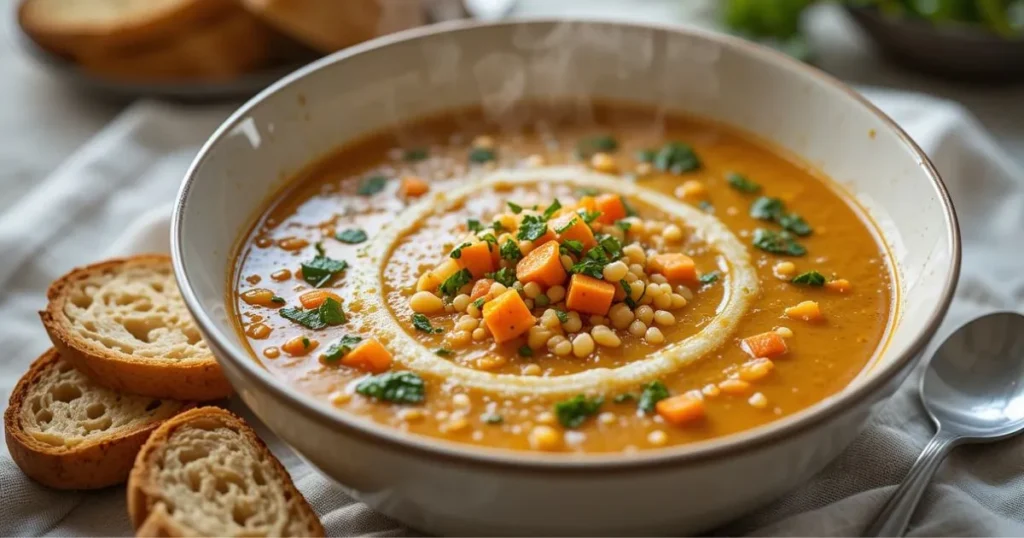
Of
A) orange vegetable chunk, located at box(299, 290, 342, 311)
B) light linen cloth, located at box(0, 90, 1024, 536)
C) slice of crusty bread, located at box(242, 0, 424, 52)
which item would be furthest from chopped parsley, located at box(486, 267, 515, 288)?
slice of crusty bread, located at box(242, 0, 424, 52)

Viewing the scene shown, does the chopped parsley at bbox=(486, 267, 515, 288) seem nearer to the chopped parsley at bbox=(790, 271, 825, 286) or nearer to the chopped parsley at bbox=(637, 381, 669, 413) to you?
the chopped parsley at bbox=(637, 381, 669, 413)

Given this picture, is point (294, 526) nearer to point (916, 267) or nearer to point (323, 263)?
point (323, 263)

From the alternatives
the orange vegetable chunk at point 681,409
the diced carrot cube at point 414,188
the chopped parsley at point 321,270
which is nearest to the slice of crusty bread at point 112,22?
the diced carrot cube at point 414,188

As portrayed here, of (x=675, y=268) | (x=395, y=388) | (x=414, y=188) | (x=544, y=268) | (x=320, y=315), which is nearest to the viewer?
(x=395, y=388)

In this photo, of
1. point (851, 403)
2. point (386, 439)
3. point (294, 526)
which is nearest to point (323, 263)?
point (294, 526)

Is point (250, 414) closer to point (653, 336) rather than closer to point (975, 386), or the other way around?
point (653, 336)

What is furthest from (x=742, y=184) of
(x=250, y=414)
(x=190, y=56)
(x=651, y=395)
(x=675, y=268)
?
(x=190, y=56)
